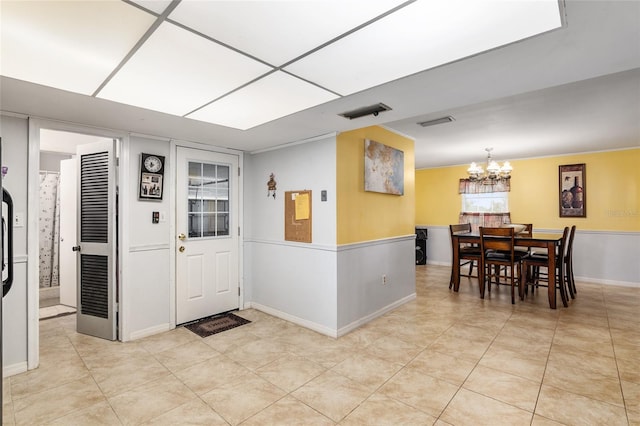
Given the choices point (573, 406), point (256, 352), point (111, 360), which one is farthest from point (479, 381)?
point (111, 360)

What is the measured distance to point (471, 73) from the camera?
6.35 feet

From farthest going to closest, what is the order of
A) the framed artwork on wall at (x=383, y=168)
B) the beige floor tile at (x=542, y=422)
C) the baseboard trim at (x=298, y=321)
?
1. the framed artwork on wall at (x=383, y=168)
2. the baseboard trim at (x=298, y=321)
3. the beige floor tile at (x=542, y=422)

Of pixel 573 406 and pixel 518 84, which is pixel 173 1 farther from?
pixel 573 406

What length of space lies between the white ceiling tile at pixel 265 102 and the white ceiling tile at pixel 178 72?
11 cm

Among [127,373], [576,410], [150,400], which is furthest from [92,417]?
[576,410]

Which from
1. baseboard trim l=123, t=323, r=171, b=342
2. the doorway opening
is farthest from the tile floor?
the doorway opening

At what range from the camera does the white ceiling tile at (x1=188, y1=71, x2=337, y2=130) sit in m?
2.15

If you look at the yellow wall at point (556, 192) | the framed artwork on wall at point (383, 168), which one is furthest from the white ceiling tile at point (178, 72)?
the yellow wall at point (556, 192)

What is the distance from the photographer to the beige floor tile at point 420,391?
6.97 feet

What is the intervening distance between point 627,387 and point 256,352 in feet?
9.43

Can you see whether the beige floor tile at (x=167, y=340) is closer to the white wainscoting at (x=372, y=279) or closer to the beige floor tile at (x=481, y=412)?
the white wainscoting at (x=372, y=279)

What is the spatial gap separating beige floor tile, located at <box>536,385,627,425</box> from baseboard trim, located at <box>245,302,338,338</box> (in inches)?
69.7

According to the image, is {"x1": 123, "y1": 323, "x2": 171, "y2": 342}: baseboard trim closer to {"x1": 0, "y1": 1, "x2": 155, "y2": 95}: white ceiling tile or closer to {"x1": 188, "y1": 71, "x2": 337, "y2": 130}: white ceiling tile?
{"x1": 188, "y1": 71, "x2": 337, "y2": 130}: white ceiling tile

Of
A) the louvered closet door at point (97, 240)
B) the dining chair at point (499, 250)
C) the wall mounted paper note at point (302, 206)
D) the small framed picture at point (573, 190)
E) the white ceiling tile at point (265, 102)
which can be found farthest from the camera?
the small framed picture at point (573, 190)
